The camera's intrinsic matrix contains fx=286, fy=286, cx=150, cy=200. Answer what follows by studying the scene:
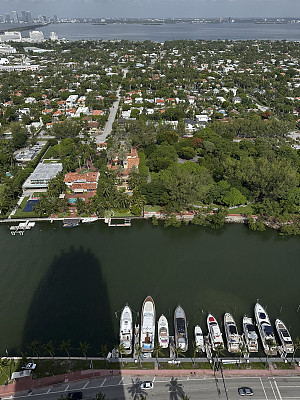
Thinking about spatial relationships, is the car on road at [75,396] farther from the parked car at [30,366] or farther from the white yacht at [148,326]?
the white yacht at [148,326]

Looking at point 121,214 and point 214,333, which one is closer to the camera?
point 214,333

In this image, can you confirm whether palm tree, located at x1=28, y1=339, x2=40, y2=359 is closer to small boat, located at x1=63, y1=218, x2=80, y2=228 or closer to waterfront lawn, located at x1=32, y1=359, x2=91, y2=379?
waterfront lawn, located at x1=32, y1=359, x2=91, y2=379

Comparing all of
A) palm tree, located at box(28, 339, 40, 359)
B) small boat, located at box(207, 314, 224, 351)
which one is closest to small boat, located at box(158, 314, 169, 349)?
small boat, located at box(207, 314, 224, 351)

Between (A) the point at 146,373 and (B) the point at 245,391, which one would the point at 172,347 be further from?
(B) the point at 245,391

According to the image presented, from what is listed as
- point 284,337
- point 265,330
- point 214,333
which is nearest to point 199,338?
point 214,333

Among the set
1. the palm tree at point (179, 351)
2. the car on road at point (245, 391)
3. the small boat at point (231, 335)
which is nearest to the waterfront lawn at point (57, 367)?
the palm tree at point (179, 351)

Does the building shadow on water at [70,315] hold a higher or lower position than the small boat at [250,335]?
lower

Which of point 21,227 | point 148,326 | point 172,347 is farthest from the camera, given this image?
point 21,227
